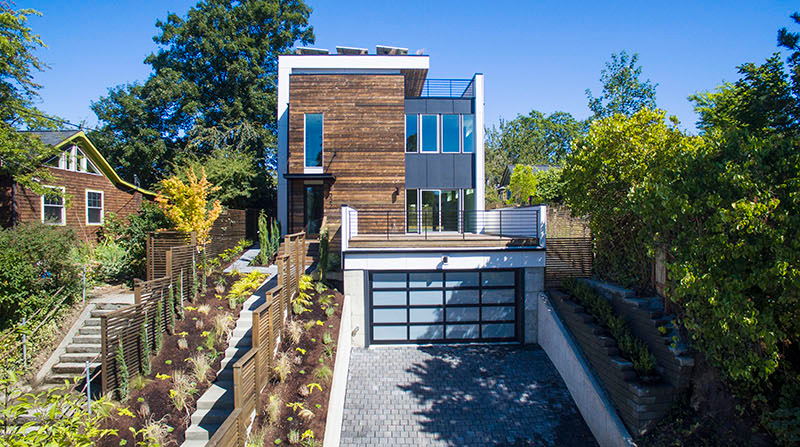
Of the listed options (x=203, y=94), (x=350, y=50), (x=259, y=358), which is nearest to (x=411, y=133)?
(x=350, y=50)

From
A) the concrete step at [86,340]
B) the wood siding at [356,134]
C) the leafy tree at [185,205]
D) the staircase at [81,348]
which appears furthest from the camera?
the wood siding at [356,134]

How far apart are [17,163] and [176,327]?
24.3ft

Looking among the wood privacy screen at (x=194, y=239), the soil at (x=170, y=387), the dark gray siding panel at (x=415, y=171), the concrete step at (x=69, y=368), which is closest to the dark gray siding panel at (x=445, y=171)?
the dark gray siding panel at (x=415, y=171)

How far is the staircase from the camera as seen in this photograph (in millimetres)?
8562

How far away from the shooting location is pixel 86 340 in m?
9.25

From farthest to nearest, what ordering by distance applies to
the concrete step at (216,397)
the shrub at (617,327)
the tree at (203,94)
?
the tree at (203,94) < the shrub at (617,327) < the concrete step at (216,397)

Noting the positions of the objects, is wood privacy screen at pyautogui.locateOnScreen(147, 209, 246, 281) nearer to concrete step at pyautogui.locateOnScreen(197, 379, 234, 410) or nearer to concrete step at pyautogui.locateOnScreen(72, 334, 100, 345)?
concrete step at pyautogui.locateOnScreen(72, 334, 100, 345)

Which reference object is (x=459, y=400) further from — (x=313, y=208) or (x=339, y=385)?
(x=313, y=208)

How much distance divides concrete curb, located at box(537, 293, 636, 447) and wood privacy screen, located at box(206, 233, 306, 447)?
6411 millimetres

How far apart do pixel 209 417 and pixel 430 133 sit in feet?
40.7

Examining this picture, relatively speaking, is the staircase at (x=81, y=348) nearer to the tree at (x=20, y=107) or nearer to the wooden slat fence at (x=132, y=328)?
the wooden slat fence at (x=132, y=328)

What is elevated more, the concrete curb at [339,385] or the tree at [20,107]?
the tree at [20,107]

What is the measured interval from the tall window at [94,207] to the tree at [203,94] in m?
10.3

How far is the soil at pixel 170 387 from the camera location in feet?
21.9
